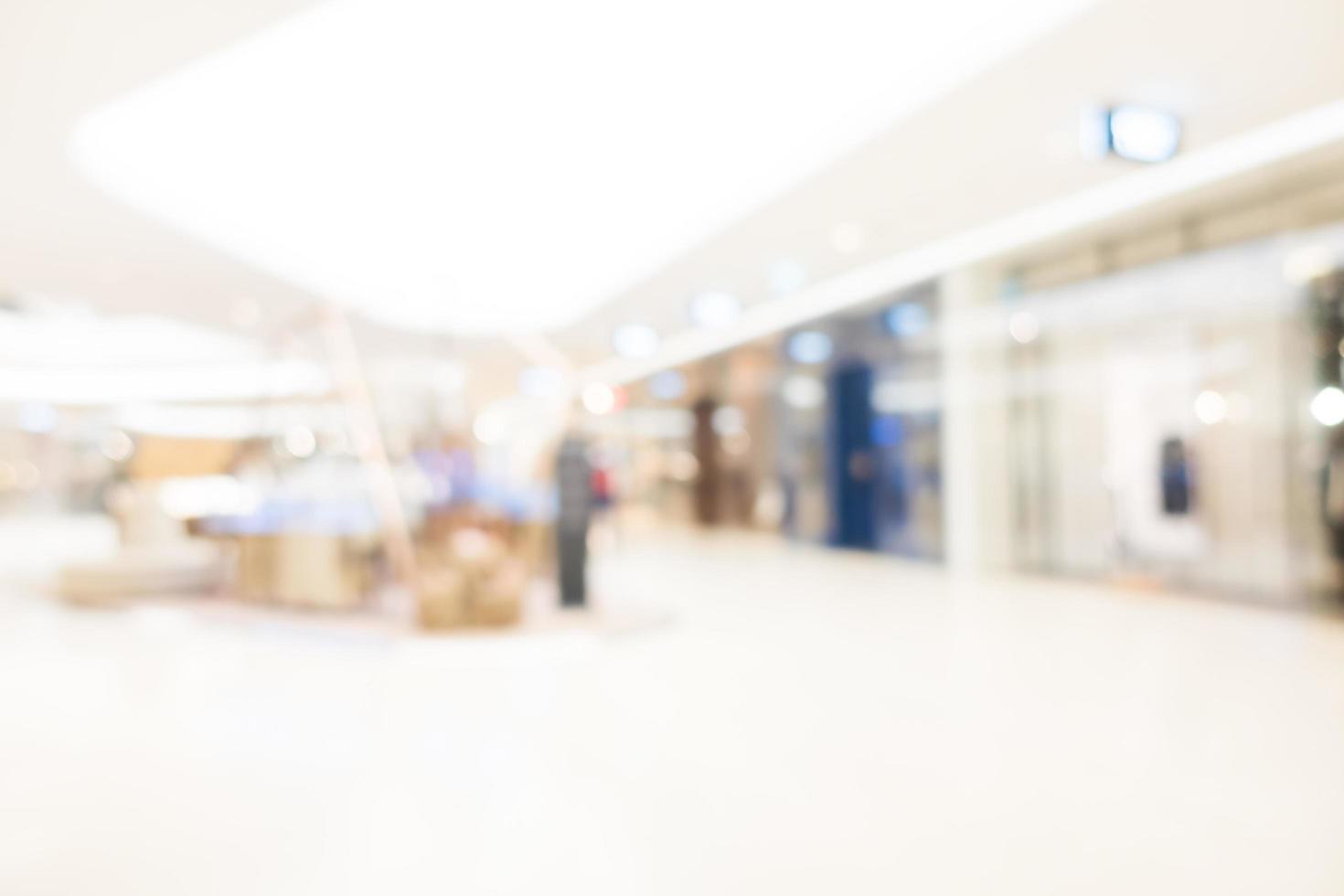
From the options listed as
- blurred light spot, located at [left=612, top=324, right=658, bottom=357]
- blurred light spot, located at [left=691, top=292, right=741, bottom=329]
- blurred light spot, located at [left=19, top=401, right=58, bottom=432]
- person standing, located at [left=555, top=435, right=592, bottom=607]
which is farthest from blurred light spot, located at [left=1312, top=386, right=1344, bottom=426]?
blurred light spot, located at [left=19, top=401, right=58, bottom=432]

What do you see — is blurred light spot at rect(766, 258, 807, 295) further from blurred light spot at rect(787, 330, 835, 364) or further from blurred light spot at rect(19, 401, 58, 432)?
blurred light spot at rect(19, 401, 58, 432)

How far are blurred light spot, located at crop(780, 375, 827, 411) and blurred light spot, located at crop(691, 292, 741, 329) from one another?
14.7 ft

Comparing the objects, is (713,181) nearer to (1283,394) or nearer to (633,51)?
(633,51)

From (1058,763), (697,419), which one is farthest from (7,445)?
(1058,763)

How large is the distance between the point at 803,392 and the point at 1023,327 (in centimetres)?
571

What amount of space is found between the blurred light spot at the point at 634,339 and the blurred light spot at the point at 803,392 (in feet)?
12.7

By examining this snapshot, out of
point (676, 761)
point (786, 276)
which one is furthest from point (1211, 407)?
point (676, 761)

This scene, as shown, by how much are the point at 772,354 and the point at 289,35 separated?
9789mm

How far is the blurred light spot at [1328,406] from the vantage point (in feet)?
23.1

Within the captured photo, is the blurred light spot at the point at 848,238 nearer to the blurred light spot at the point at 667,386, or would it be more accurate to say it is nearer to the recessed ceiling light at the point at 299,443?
the recessed ceiling light at the point at 299,443

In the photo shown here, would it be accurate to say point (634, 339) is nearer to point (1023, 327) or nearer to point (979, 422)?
point (979, 422)

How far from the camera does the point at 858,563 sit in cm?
1185

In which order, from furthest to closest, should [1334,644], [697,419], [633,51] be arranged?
[697,419] < [1334,644] < [633,51]

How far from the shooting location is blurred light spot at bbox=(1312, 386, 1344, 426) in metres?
7.04
